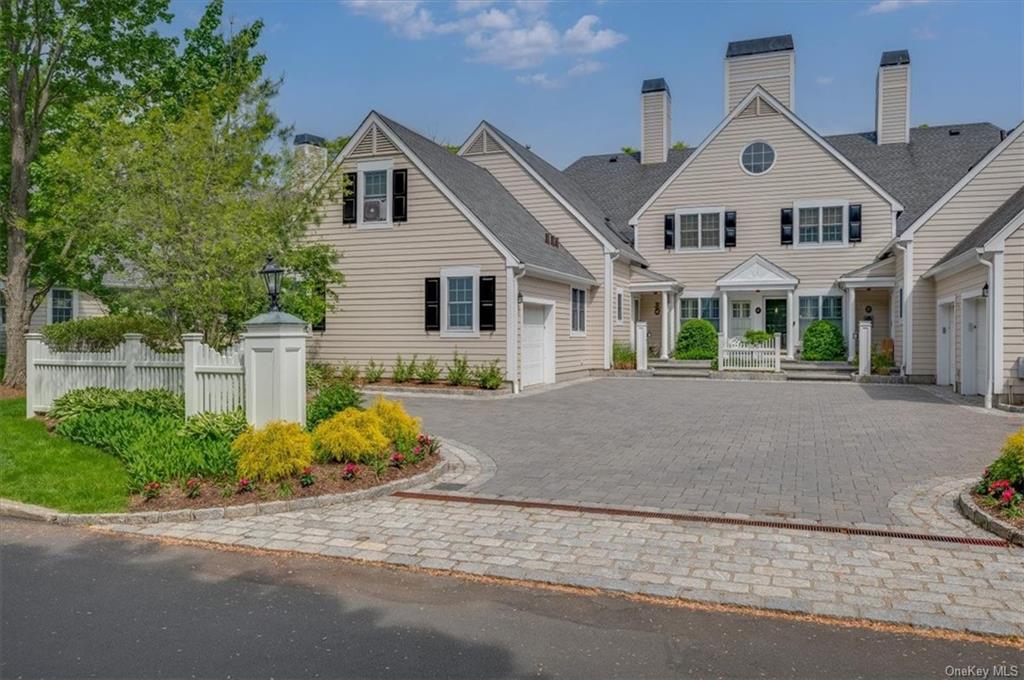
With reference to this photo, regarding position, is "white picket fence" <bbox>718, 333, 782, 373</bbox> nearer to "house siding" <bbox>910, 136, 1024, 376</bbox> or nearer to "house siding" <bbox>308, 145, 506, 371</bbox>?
"house siding" <bbox>910, 136, 1024, 376</bbox>

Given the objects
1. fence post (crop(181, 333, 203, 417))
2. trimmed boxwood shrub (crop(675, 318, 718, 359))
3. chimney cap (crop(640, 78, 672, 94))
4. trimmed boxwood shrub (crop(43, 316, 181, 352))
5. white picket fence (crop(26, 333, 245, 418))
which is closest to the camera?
white picket fence (crop(26, 333, 245, 418))

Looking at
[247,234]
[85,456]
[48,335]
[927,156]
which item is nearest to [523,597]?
[85,456]

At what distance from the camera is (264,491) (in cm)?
724

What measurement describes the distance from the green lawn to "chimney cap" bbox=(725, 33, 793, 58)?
28.5m

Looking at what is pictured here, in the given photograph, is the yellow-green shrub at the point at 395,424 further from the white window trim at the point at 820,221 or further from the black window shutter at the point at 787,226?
the white window trim at the point at 820,221

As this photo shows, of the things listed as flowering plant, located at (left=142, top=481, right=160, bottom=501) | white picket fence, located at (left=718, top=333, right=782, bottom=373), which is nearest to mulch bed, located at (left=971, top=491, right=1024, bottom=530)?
flowering plant, located at (left=142, top=481, right=160, bottom=501)

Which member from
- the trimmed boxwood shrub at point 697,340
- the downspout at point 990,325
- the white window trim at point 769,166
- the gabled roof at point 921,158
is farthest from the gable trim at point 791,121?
the downspout at point 990,325

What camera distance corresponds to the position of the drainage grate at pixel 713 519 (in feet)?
19.6

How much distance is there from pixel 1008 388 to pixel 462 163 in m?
15.7

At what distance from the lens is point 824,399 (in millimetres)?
16750

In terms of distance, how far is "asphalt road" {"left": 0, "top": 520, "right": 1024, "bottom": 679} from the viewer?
3877 mm

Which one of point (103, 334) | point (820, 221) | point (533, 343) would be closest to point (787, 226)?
point (820, 221)

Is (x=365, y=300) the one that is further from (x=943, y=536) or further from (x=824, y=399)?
(x=943, y=536)

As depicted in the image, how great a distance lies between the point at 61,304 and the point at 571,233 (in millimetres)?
21959
